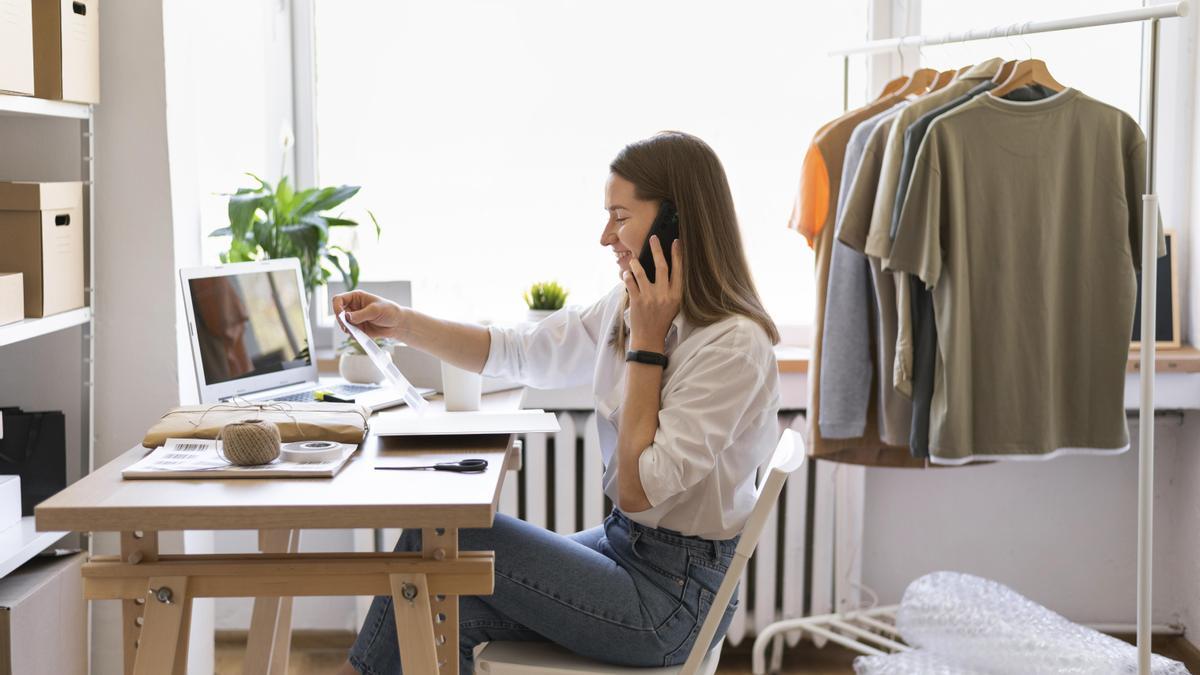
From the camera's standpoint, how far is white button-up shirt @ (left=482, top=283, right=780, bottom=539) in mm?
1672

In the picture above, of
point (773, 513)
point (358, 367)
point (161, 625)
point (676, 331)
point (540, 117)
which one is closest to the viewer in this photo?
point (161, 625)

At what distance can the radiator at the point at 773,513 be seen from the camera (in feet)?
9.37

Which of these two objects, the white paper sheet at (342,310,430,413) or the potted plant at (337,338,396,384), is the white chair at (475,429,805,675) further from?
the potted plant at (337,338,396,384)

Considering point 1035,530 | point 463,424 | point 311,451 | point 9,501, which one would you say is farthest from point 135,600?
point 1035,530

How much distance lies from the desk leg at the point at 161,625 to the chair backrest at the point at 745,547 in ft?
2.20

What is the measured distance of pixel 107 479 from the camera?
157 centimetres

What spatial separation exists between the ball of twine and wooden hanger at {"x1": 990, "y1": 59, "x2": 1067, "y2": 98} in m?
1.56

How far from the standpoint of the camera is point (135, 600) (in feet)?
5.16

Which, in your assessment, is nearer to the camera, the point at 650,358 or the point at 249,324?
the point at 650,358

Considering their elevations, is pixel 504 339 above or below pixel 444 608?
above

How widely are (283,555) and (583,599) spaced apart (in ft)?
1.36

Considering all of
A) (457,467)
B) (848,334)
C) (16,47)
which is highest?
(16,47)

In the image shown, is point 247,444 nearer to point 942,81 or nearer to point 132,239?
point 132,239

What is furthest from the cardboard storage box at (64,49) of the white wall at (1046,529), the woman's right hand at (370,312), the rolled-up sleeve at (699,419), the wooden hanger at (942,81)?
the white wall at (1046,529)
